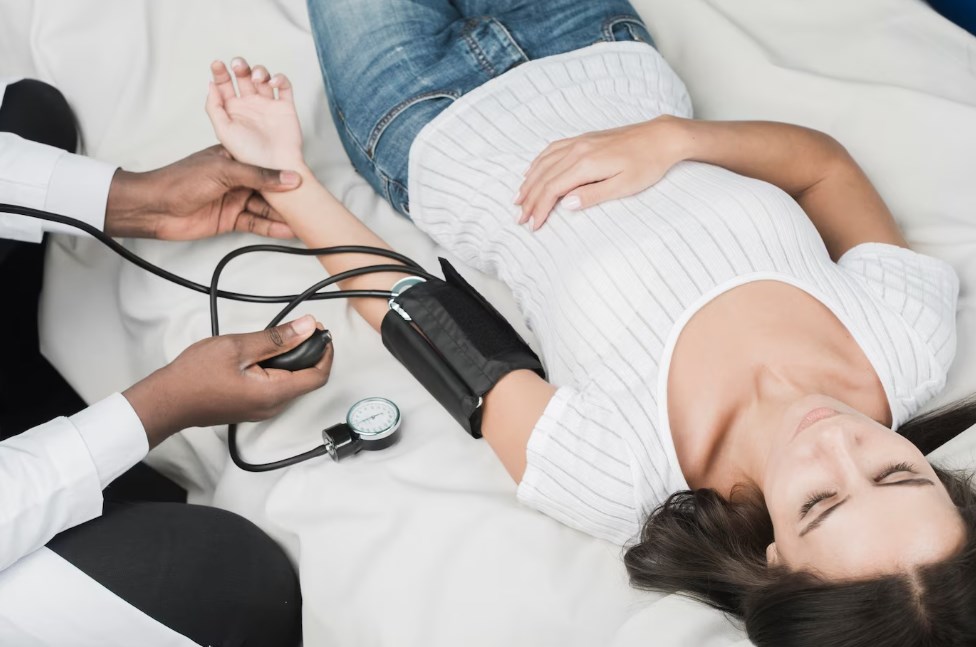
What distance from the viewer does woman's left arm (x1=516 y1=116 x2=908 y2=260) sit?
1069 millimetres

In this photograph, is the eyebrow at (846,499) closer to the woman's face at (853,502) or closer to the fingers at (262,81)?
the woman's face at (853,502)

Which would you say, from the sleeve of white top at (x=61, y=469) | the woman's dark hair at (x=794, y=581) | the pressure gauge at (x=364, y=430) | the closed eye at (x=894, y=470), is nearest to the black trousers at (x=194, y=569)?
the sleeve of white top at (x=61, y=469)

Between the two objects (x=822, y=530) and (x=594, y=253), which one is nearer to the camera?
(x=822, y=530)

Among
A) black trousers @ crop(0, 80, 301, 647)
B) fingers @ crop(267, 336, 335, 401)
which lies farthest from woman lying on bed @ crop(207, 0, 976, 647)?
black trousers @ crop(0, 80, 301, 647)

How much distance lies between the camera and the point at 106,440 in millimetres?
→ 938

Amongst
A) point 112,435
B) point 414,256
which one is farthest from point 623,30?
point 112,435

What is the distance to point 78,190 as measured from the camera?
1.18 metres

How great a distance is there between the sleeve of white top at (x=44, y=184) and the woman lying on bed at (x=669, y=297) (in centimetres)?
20

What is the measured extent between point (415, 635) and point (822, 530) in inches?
16.4

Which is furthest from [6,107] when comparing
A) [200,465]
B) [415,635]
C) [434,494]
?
[415,635]

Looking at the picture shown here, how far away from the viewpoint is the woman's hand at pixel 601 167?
42.0 inches

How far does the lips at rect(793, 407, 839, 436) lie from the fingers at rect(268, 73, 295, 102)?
80 centimetres

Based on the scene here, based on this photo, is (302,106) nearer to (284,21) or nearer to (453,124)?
(284,21)

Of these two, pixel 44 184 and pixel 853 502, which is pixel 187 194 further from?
pixel 853 502
